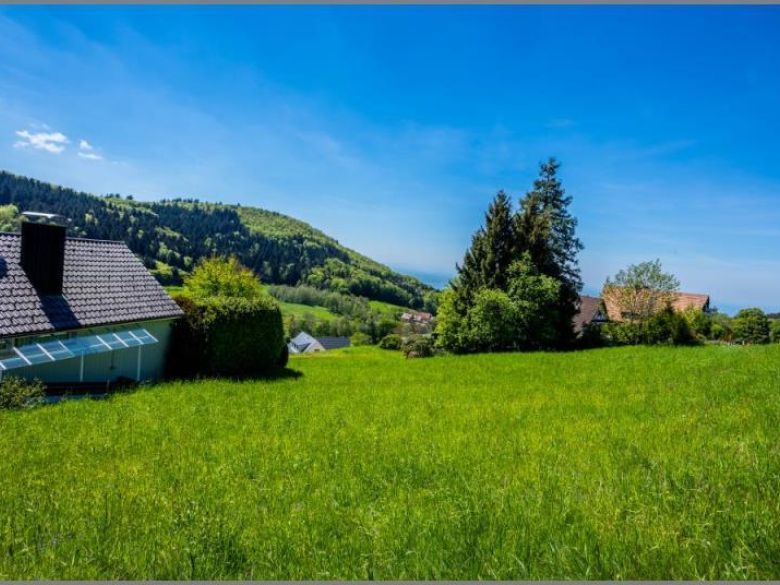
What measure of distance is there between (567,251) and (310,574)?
40.8m

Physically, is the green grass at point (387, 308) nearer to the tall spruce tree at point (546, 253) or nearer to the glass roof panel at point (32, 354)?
the tall spruce tree at point (546, 253)

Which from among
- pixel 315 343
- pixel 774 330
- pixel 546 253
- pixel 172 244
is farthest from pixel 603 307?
pixel 172 244

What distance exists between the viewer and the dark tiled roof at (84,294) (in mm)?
13961

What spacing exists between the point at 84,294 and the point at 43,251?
6.76 ft

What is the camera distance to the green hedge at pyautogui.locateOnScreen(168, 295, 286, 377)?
1981 cm

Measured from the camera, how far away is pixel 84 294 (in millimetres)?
16953

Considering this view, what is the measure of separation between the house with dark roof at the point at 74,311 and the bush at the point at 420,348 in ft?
63.4

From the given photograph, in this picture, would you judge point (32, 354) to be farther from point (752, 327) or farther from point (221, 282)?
point (752, 327)

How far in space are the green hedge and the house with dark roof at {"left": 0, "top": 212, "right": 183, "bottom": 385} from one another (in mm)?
632

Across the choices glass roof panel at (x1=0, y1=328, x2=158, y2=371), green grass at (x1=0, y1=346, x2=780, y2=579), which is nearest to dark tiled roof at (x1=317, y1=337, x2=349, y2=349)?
glass roof panel at (x1=0, y1=328, x2=158, y2=371)

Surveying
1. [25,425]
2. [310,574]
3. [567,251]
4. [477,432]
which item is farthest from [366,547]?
[567,251]

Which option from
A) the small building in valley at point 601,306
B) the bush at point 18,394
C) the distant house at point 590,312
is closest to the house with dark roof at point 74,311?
the bush at point 18,394

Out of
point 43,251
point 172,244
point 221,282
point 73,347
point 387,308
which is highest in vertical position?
point 172,244

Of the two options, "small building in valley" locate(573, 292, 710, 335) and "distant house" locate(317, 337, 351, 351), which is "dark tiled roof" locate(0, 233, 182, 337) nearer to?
"small building in valley" locate(573, 292, 710, 335)
